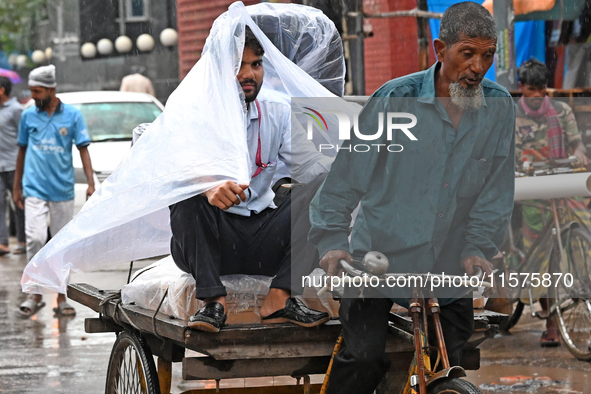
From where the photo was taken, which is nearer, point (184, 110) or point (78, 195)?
point (184, 110)

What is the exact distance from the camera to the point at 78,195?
381 inches

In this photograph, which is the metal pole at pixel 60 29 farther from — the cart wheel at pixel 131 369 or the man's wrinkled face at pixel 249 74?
the man's wrinkled face at pixel 249 74

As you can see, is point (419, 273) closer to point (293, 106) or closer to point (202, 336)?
point (202, 336)

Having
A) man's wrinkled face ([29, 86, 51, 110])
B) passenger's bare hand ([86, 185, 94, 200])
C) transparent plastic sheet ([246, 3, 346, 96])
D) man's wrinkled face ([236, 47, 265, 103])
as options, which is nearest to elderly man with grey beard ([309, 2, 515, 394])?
man's wrinkled face ([236, 47, 265, 103])

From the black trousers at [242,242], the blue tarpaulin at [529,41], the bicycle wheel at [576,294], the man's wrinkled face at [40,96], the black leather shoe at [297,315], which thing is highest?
the blue tarpaulin at [529,41]

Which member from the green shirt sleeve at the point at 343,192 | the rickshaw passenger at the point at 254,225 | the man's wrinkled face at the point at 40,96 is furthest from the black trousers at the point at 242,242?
the man's wrinkled face at the point at 40,96

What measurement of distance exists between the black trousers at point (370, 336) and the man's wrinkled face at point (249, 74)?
1.08m

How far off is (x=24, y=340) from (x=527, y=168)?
3.82 meters

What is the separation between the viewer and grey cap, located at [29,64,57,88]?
757 centimetres

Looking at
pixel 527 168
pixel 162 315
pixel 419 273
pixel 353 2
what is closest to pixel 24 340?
pixel 162 315

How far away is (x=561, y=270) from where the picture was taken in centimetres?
594

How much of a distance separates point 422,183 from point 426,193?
37mm

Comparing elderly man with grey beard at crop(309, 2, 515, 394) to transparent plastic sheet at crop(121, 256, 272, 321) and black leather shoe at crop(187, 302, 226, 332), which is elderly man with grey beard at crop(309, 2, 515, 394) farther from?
transparent plastic sheet at crop(121, 256, 272, 321)

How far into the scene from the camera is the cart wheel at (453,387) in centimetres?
269
